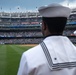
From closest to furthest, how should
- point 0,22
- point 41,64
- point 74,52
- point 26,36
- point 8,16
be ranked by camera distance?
1. point 41,64
2. point 74,52
3. point 26,36
4. point 0,22
5. point 8,16

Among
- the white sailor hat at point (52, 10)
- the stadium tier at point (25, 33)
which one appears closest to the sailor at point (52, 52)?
the white sailor hat at point (52, 10)

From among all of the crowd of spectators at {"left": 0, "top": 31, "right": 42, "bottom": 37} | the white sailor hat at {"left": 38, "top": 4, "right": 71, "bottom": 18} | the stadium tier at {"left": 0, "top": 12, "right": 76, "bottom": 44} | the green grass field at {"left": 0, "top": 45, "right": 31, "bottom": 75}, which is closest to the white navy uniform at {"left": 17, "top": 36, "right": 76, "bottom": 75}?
the white sailor hat at {"left": 38, "top": 4, "right": 71, "bottom": 18}

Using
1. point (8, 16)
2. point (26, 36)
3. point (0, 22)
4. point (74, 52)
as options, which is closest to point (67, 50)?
point (74, 52)

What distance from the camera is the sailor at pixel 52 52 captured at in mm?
2344

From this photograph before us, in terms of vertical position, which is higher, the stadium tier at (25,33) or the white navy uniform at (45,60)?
the white navy uniform at (45,60)

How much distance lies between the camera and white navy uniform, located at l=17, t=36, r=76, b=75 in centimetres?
233

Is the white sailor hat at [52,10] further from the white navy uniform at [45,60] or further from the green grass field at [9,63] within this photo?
the green grass field at [9,63]

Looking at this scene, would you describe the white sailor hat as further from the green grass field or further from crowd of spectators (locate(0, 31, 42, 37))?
crowd of spectators (locate(0, 31, 42, 37))

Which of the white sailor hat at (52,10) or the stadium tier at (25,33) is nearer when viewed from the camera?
the white sailor hat at (52,10)

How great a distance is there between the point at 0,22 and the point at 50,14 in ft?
291

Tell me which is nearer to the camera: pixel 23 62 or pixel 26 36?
pixel 23 62

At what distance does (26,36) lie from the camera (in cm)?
7519

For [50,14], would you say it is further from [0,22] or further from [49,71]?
[0,22]

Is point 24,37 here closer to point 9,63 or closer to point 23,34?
point 23,34
